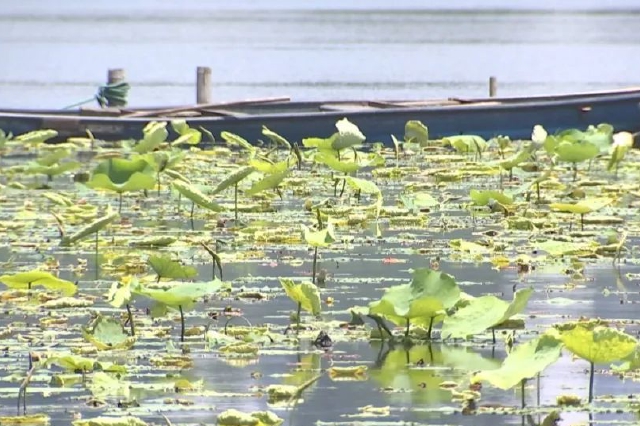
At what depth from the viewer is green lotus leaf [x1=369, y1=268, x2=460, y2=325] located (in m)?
3.92

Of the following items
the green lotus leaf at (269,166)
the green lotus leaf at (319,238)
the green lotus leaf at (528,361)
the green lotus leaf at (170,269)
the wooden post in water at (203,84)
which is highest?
the wooden post in water at (203,84)

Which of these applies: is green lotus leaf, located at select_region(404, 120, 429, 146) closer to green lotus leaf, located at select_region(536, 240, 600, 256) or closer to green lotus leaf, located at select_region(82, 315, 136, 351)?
green lotus leaf, located at select_region(536, 240, 600, 256)

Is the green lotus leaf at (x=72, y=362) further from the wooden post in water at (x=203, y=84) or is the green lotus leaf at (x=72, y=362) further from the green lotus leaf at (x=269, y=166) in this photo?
the wooden post in water at (x=203, y=84)

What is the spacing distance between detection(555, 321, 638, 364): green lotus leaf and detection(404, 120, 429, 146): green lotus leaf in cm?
643

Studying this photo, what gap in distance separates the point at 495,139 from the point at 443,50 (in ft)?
113

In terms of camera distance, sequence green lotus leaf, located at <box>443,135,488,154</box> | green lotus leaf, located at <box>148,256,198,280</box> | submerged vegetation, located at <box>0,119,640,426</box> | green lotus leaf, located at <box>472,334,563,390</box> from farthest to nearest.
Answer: green lotus leaf, located at <box>443,135,488,154</box>, green lotus leaf, located at <box>148,256,198,280</box>, submerged vegetation, located at <box>0,119,640,426</box>, green lotus leaf, located at <box>472,334,563,390</box>

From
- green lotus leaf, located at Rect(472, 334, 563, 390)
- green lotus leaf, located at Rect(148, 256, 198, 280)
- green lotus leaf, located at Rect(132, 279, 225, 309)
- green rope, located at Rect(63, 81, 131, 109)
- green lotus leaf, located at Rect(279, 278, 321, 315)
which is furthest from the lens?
green rope, located at Rect(63, 81, 131, 109)

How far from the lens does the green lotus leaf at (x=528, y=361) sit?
320 centimetres

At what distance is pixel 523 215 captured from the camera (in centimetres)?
639

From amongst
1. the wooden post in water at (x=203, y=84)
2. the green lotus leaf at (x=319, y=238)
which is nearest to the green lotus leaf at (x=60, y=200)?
the green lotus leaf at (x=319, y=238)

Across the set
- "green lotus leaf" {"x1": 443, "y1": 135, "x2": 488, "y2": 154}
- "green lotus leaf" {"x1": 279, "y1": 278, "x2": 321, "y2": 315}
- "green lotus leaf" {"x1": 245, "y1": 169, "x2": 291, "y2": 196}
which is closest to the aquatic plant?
"green lotus leaf" {"x1": 279, "y1": 278, "x2": 321, "y2": 315}

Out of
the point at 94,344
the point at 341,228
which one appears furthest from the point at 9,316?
the point at 341,228

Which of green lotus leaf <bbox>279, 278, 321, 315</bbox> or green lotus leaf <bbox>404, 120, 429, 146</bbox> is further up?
green lotus leaf <bbox>404, 120, 429, 146</bbox>

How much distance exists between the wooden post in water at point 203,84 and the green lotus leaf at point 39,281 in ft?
30.1
